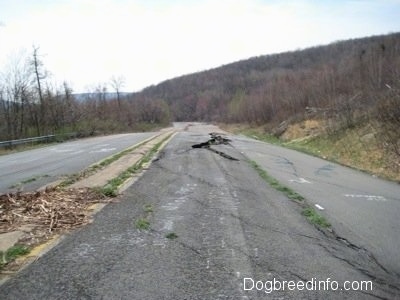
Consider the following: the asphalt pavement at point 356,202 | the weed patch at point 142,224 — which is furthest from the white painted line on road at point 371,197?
the weed patch at point 142,224

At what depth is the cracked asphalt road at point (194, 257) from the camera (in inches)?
181

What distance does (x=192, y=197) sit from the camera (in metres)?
9.70

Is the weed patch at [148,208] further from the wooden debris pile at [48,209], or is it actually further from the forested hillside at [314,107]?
the forested hillside at [314,107]

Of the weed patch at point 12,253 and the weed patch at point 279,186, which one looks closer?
the weed patch at point 12,253

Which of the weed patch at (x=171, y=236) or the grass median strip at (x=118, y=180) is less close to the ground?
the grass median strip at (x=118, y=180)

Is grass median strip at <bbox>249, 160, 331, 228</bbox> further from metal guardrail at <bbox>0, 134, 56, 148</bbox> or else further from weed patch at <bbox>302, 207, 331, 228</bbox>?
metal guardrail at <bbox>0, 134, 56, 148</bbox>

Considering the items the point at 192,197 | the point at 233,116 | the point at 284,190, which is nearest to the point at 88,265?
the point at 192,197

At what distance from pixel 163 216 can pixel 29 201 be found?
8.90ft

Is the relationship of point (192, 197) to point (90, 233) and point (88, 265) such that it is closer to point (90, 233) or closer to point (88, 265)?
point (90, 233)

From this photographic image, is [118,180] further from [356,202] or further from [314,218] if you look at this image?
[356,202]

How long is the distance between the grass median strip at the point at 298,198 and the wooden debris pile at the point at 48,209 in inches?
150

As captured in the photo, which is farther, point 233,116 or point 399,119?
point 233,116

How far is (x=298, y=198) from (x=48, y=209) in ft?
17.2

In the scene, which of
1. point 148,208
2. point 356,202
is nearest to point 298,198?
point 356,202
